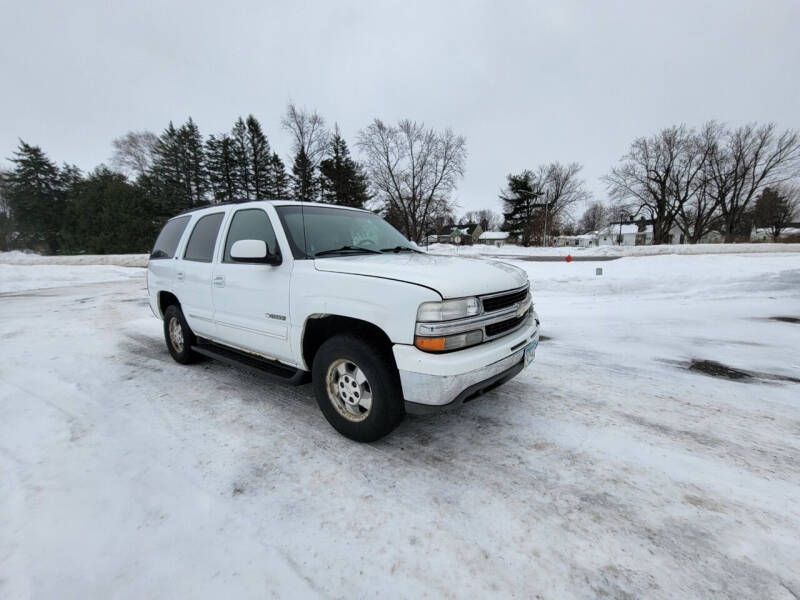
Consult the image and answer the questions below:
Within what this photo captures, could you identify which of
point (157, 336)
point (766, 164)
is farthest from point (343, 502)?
point (766, 164)

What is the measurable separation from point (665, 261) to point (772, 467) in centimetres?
1109

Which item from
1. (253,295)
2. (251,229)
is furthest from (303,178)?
(253,295)

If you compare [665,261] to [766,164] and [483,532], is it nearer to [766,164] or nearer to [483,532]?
[483,532]

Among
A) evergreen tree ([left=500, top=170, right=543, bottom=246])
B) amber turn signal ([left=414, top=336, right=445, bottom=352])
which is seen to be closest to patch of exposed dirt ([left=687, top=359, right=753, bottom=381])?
amber turn signal ([left=414, top=336, right=445, bottom=352])

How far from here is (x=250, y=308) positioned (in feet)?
10.5

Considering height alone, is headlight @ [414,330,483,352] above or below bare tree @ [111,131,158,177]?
below

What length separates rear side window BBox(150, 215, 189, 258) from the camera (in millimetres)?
4477

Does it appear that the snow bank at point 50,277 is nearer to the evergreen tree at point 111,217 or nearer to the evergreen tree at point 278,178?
the evergreen tree at point 111,217

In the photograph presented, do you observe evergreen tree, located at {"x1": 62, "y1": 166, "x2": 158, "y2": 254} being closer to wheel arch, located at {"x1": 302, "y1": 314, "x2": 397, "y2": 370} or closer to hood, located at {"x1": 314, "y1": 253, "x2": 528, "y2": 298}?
wheel arch, located at {"x1": 302, "y1": 314, "x2": 397, "y2": 370}

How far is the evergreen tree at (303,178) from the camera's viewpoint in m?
36.3

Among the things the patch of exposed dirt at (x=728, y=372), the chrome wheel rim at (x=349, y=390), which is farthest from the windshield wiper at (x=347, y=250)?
the patch of exposed dirt at (x=728, y=372)

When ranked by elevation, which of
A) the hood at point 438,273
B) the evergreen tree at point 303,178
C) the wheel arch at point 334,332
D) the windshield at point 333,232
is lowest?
the wheel arch at point 334,332

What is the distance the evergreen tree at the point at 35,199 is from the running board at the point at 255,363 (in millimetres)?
→ 50561

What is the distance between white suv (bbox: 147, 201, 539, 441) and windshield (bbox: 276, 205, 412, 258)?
0.01 metres
